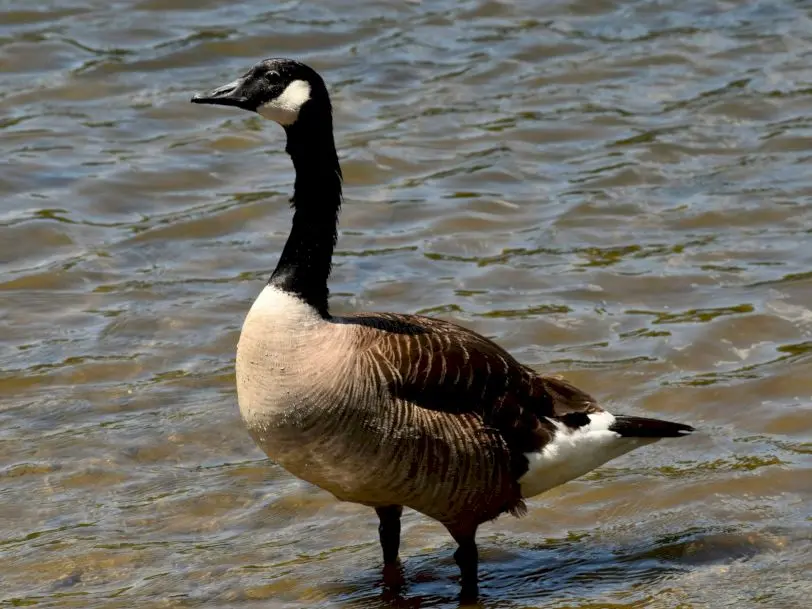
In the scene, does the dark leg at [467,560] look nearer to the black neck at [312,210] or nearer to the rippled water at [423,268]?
the rippled water at [423,268]

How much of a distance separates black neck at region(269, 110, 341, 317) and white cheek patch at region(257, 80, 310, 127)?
0.06 meters

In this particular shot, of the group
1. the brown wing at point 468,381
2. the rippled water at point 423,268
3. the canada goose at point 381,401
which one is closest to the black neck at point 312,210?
the canada goose at point 381,401

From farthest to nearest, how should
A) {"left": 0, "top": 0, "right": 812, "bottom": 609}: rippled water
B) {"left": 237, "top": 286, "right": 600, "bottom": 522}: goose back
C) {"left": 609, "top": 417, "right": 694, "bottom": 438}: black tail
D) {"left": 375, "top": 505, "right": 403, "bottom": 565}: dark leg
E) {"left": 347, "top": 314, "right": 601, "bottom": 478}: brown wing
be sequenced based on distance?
{"left": 0, "top": 0, "right": 812, "bottom": 609}: rippled water < {"left": 609, "top": 417, "right": 694, "bottom": 438}: black tail < {"left": 375, "top": 505, "right": 403, "bottom": 565}: dark leg < {"left": 347, "top": 314, "right": 601, "bottom": 478}: brown wing < {"left": 237, "top": 286, "right": 600, "bottom": 522}: goose back

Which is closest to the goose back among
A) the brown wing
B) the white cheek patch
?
the brown wing

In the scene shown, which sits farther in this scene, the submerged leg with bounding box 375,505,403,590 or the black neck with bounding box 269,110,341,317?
the submerged leg with bounding box 375,505,403,590

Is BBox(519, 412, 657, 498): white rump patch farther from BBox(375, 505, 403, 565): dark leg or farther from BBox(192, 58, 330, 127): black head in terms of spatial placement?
BBox(192, 58, 330, 127): black head

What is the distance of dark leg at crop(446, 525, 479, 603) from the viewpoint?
6.30m

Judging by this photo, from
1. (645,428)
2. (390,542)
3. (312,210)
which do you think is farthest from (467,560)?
(312,210)

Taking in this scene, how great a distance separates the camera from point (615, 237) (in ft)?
34.4

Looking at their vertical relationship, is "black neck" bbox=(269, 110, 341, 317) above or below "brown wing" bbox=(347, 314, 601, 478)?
above

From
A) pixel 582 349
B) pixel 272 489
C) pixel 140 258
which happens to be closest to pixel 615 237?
pixel 582 349

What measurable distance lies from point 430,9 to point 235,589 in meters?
9.39

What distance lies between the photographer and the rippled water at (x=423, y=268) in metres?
6.71

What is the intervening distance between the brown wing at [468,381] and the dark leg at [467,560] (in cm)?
36
